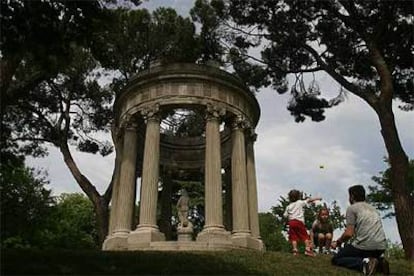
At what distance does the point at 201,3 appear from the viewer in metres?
27.8

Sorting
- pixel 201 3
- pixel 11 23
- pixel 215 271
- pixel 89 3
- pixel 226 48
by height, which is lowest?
pixel 215 271

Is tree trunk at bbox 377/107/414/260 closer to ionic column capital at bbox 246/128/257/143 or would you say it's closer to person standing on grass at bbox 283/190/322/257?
person standing on grass at bbox 283/190/322/257

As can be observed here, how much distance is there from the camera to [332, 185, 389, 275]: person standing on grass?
10344 mm

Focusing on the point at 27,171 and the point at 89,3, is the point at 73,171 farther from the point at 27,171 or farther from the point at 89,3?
the point at 89,3

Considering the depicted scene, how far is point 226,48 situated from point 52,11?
14068mm

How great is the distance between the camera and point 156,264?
42.5ft

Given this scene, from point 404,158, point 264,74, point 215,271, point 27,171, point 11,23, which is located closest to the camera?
point 11,23

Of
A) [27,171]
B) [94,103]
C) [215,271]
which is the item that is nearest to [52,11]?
[215,271]

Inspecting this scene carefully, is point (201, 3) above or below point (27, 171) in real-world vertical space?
above

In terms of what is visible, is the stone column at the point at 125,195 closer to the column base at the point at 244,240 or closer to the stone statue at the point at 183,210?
the stone statue at the point at 183,210

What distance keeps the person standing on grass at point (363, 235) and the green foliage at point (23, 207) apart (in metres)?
25.7

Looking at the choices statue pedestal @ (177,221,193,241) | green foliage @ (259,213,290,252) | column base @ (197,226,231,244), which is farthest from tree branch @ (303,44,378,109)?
green foliage @ (259,213,290,252)

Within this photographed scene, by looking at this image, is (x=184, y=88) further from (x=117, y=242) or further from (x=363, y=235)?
(x=363, y=235)

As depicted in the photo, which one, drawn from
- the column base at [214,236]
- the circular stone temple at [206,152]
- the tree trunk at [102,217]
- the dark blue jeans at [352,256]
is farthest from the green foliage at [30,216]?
the dark blue jeans at [352,256]
